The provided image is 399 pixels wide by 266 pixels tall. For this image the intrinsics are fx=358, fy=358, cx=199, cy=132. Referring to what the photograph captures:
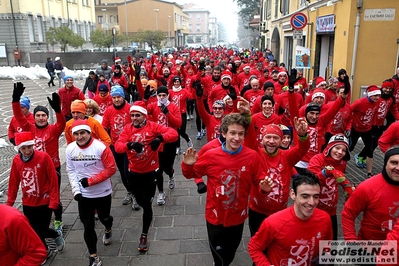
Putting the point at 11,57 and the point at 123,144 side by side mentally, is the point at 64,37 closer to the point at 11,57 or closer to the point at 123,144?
the point at 11,57

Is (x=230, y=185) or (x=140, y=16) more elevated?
(x=140, y=16)

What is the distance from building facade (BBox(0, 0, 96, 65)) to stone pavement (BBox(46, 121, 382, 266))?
33.3 meters

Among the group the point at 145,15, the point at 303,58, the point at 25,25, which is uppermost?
the point at 145,15

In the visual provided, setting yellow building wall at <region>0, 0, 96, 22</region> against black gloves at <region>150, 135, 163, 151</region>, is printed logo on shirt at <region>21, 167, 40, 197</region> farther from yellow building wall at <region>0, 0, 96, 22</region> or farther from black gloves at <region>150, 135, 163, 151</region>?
yellow building wall at <region>0, 0, 96, 22</region>

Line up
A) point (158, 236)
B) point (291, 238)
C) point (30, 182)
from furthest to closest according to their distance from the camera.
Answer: point (158, 236)
point (30, 182)
point (291, 238)

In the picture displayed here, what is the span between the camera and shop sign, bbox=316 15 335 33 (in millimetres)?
13973

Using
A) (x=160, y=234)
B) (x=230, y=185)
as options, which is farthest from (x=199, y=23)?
(x=230, y=185)

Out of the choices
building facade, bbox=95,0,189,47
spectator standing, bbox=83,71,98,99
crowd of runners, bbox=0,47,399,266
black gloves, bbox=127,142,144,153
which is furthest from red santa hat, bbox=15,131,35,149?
building facade, bbox=95,0,189,47

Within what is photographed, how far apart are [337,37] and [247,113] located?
11087 millimetres

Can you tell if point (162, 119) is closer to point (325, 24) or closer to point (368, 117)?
point (368, 117)

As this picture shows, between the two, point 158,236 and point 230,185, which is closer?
point 230,185

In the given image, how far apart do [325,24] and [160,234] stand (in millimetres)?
12598

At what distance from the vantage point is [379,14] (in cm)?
1168

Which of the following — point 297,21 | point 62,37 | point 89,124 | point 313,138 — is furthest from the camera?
point 62,37
